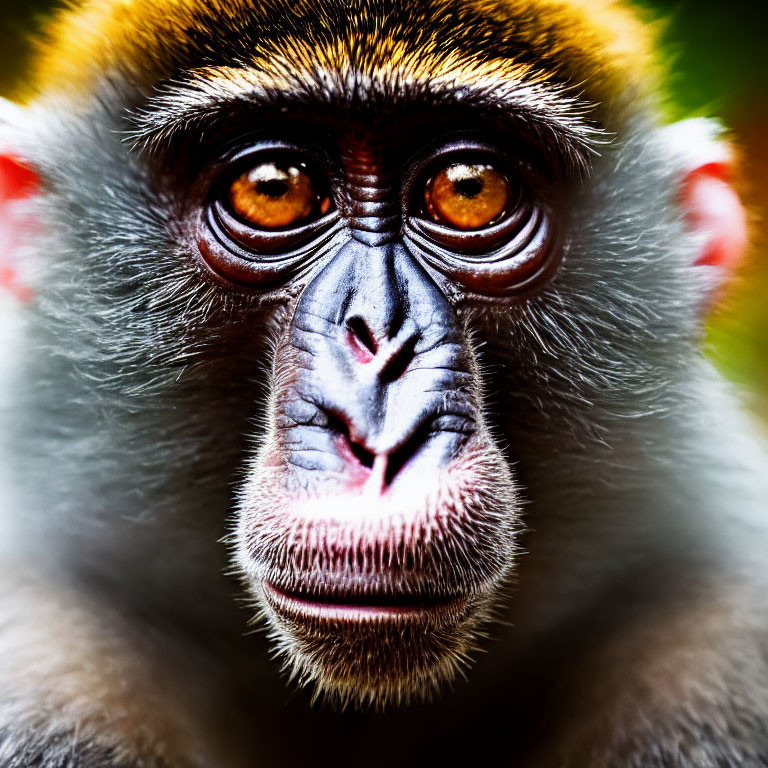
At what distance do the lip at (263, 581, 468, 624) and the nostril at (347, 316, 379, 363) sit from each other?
0.43 meters

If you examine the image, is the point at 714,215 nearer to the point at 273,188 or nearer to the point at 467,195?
the point at 467,195

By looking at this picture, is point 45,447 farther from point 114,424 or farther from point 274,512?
point 274,512

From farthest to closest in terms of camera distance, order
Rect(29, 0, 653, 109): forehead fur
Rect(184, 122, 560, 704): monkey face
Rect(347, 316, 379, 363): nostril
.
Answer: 1. Rect(29, 0, 653, 109): forehead fur
2. Rect(347, 316, 379, 363): nostril
3. Rect(184, 122, 560, 704): monkey face

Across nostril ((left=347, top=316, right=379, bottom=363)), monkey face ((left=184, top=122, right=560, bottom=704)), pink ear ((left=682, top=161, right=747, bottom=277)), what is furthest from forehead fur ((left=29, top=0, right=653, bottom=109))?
nostril ((left=347, top=316, right=379, bottom=363))

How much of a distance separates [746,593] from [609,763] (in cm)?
48

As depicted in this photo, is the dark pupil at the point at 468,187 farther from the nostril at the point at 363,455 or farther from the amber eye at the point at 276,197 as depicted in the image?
the nostril at the point at 363,455

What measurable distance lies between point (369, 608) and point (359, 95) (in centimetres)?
95

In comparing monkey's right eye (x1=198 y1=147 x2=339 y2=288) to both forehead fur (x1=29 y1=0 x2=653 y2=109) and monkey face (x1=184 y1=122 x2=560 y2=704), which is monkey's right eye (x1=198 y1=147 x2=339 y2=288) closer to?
monkey face (x1=184 y1=122 x2=560 y2=704)

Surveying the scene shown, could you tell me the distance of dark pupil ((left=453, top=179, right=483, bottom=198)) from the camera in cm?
191

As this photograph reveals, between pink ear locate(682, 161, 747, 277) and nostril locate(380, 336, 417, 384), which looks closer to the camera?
nostril locate(380, 336, 417, 384)

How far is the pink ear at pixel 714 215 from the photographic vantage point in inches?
85.1

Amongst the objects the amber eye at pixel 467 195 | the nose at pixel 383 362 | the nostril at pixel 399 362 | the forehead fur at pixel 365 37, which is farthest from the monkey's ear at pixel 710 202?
the nostril at pixel 399 362

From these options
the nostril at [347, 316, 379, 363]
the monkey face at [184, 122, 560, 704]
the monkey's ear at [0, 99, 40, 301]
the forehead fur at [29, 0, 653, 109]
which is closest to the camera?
the monkey face at [184, 122, 560, 704]

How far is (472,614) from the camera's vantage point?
1.79 m
